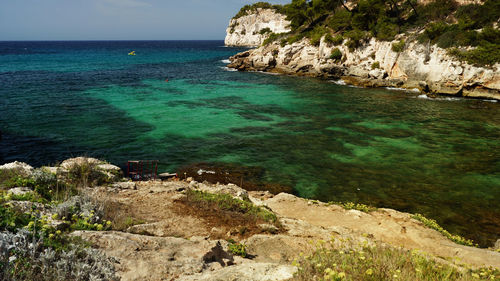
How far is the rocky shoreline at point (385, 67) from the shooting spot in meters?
38.6

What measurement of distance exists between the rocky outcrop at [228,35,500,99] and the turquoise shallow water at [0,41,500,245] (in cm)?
360

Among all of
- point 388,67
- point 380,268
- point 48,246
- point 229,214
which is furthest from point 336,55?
point 48,246

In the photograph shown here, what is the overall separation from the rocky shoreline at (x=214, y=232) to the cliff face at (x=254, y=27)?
14714cm

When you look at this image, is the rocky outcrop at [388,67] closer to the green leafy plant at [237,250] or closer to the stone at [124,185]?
the stone at [124,185]

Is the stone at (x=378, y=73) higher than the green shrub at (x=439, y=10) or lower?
lower

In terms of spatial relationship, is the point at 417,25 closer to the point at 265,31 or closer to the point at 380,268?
the point at 380,268

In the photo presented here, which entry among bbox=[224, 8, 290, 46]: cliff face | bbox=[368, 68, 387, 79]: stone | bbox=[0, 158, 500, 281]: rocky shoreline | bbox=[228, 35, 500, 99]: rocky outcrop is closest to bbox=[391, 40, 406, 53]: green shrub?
bbox=[228, 35, 500, 99]: rocky outcrop

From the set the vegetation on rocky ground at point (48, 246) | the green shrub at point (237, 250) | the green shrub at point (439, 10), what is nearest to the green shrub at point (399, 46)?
the green shrub at point (439, 10)

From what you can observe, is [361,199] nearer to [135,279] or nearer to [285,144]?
[285,144]

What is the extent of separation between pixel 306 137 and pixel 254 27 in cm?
15884

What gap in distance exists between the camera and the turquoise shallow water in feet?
51.4

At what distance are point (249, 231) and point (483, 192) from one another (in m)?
13.9

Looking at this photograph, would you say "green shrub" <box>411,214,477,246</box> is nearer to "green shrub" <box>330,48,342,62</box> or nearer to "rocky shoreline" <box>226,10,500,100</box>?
"rocky shoreline" <box>226,10,500,100</box>

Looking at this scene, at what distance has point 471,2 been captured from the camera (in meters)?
47.5
